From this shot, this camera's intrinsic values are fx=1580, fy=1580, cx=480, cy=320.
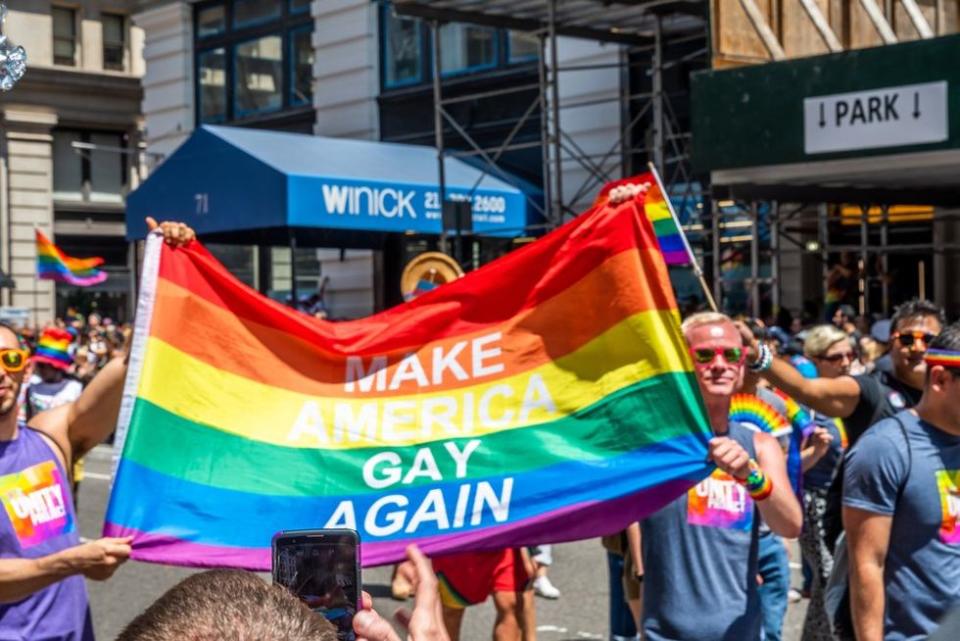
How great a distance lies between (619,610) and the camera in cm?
774

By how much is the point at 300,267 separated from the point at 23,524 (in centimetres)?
2149

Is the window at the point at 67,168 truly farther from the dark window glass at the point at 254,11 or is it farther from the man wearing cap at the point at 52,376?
the man wearing cap at the point at 52,376

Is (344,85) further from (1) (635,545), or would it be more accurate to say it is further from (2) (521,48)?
(1) (635,545)

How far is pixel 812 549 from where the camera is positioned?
7.59 metres

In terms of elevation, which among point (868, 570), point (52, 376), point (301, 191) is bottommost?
point (868, 570)

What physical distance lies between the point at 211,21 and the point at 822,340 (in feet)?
69.0

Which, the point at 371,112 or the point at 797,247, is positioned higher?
the point at 371,112

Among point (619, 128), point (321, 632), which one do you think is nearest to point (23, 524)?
point (321, 632)

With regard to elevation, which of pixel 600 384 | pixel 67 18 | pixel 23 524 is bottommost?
pixel 23 524

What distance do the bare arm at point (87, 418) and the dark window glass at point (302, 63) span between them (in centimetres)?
2061

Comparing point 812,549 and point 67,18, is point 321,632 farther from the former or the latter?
point 67,18

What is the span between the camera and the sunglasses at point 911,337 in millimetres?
6762

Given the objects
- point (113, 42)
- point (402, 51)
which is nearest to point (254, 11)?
point (402, 51)

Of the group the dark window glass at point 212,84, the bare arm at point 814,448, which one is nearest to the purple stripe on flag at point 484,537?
the bare arm at point 814,448
